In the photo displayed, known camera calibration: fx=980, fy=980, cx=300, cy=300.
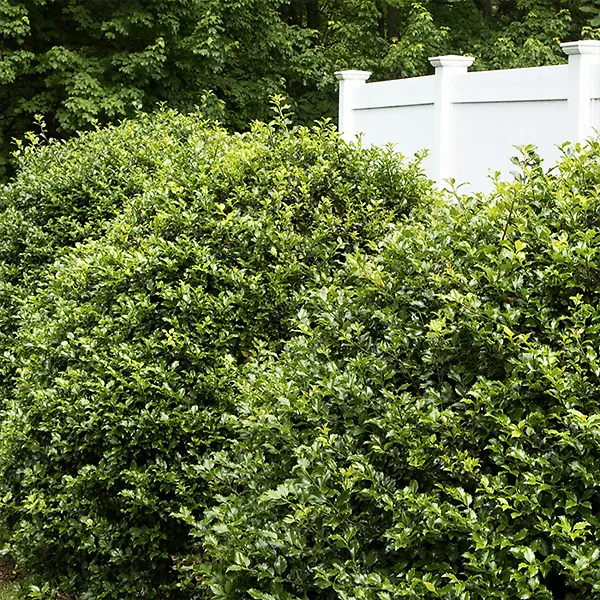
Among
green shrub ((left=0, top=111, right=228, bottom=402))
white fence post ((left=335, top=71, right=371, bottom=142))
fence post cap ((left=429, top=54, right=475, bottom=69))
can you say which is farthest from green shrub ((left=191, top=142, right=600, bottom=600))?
white fence post ((left=335, top=71, right=371, bottom=142))

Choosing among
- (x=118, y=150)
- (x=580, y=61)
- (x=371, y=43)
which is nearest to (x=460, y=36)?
(x=371, y=43)

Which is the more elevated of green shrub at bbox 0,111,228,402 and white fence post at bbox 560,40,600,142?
white fence post at bbox 560,40,600,142

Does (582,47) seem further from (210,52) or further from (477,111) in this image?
(210,52)

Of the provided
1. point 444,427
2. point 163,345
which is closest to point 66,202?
point 163,345

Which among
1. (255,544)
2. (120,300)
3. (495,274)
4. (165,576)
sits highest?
(495,274)

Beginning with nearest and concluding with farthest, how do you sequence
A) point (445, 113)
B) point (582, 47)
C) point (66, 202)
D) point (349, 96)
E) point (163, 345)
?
point (163, 345) → point (66, 202) → point (582, 47) → point (445, 113) → point (349, 96)

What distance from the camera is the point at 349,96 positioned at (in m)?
13.0

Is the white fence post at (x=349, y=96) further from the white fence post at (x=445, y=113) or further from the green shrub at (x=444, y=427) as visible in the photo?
the green shrub at (x=444, y=427)

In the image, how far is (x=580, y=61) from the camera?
9055 mm

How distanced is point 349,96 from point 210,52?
5.19m

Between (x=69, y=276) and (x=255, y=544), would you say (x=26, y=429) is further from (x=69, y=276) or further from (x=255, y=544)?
(x=255, y=544)

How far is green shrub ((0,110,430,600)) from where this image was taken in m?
4.03

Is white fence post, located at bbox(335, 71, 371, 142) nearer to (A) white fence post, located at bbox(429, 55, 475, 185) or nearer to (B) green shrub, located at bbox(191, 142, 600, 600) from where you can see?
(A) white fence post, located at bbox(429, 55, 475, 185)

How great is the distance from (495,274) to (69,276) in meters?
2.59
